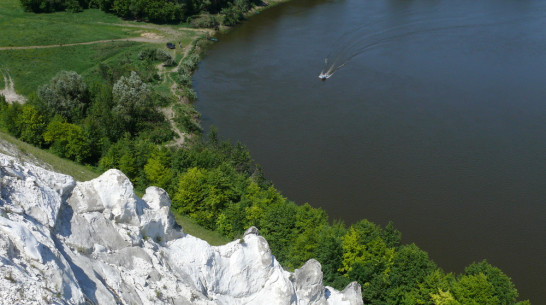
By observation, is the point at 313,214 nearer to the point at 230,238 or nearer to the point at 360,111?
the point at 230,238

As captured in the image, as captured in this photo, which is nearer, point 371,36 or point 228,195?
point 228,195

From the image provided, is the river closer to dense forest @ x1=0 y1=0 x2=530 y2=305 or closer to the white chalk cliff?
dense forest @ x1=0 y1=0 x2=530 y2=305

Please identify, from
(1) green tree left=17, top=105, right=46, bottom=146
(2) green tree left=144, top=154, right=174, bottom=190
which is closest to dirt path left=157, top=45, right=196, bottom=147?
(2) green tree left=144, top=154, right=174, bottom=190

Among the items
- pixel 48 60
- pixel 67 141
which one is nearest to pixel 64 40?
pixel 48 60

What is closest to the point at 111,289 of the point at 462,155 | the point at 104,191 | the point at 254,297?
the point at 104,191

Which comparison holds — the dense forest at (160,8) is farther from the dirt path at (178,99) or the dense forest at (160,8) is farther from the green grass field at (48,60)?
the green grass field at (48,60)

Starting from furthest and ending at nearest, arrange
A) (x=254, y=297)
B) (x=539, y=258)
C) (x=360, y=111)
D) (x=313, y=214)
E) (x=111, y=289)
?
(x=360, y=111)
(x=539, y=258)
(x=313, y=214)
(x=254, y=297)
(x=111, y=289)

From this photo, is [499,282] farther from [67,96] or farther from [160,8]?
[160,8]
